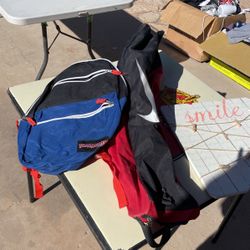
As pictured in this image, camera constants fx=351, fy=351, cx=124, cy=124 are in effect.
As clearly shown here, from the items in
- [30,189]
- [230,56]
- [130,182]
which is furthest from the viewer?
[230,56]

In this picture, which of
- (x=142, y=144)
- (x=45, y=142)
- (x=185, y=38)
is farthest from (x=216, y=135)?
(x=185, y=38)

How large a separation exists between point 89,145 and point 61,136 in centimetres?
11

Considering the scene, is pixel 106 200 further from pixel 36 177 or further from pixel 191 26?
pixel 191 26

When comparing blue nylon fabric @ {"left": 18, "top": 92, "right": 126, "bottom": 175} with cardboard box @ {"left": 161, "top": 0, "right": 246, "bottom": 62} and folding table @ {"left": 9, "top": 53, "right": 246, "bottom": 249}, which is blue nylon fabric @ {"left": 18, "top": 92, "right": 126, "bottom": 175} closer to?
folding table @ {"left": 9, "top": 53, "right": 246, "bottom": 249}

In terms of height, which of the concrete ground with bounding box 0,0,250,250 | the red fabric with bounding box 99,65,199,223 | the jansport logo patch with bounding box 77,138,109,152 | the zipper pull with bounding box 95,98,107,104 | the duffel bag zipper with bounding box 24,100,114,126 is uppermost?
the zipper pull with bounding box 95,98,107,104

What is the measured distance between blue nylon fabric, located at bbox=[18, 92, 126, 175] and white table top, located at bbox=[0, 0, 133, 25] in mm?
612

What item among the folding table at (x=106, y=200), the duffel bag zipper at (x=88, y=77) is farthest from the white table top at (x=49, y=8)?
the folding table at (x=106, y=200)

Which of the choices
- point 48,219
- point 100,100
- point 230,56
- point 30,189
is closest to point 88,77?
point 100,100

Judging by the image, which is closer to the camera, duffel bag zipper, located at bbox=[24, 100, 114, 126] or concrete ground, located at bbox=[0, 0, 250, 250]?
duffel bag zipper, located at bbox=[24, 100, 114, 126]

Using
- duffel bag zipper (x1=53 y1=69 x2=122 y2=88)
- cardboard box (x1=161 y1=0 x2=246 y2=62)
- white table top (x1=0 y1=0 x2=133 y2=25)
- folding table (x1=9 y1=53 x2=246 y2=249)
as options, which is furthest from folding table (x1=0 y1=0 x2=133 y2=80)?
cardboard box (x1=161 y1=0 x2=246 y2=62)

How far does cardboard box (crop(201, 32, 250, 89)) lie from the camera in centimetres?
278

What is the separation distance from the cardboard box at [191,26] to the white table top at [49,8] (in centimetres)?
118

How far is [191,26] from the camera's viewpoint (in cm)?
299

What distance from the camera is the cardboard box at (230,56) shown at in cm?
278
